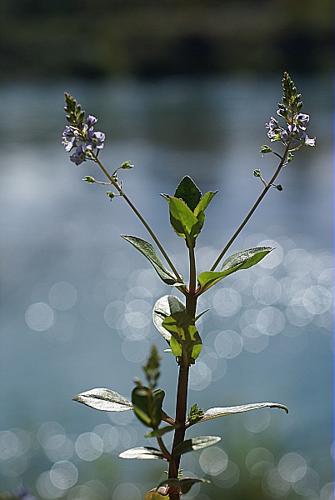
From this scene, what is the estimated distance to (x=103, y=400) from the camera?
19 cm

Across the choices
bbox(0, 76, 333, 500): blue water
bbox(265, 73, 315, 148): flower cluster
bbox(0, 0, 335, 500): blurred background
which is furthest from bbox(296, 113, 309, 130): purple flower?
bbox(0, 76, 333, 500): blue water

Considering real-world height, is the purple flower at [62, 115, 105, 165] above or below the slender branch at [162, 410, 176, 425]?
above

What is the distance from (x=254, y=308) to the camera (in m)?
2.12

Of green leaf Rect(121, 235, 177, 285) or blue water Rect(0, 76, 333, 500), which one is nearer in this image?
green leaf Rect(121, 235, 177, 285)

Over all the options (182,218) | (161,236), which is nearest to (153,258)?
(182,218)

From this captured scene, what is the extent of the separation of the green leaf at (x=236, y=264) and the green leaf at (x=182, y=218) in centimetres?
1

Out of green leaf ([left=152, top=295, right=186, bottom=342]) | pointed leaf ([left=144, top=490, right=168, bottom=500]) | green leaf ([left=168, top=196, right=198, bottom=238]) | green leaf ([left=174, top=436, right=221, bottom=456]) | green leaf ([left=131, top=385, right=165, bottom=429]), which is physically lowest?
pointed leaf ([left=144, top=490, right=168, bottom=500])

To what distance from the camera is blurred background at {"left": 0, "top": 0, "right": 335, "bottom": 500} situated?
1701 millimetres

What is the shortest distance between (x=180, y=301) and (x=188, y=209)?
0.07 ft

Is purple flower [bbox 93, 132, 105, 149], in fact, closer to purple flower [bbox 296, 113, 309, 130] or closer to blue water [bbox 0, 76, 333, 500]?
purple flower [bbox 296, 113, 309, 130]

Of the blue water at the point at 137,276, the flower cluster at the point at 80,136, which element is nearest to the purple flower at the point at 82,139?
the flower cluster at the point at 80,136

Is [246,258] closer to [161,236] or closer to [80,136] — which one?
[80,136]

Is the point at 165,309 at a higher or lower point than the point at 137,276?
lower

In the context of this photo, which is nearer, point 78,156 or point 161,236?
point 78,156
